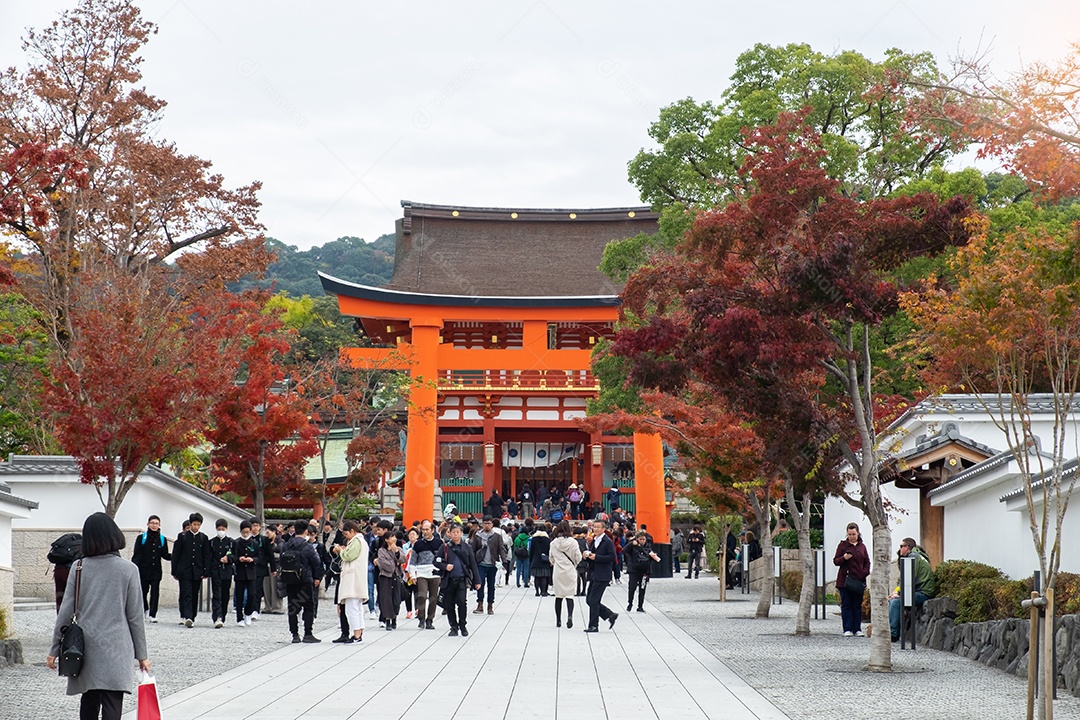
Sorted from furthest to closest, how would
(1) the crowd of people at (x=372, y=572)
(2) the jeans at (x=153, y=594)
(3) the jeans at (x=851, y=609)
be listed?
(2) the jeans at (x=153, y=594)
(3) the jeans at (x=851, y=609)
(1) the crowd of people at (x=372, y=572)

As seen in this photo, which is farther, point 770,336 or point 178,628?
point 178,628

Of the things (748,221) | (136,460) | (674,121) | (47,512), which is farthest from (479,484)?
(748,221)

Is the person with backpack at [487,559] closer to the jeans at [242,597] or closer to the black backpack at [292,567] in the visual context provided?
the jeans at [242,597]

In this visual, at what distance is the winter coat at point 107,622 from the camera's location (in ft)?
22.8

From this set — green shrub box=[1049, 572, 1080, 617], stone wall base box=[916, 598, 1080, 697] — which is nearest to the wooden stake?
stone wall base box=[916, 598, 1080, 697]

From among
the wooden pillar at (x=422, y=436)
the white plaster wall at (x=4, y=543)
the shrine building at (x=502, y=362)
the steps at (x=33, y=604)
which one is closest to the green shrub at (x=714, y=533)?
the shrine building at (x=502, y=362)

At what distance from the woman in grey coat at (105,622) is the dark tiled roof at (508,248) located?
3914 centimetres

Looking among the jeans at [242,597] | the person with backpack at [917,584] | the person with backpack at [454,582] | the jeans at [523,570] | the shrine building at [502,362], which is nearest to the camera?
the person with backpack at [917,584]

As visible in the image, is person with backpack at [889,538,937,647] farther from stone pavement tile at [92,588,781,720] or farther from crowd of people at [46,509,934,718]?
stone pavement tile at [92,588,781,720]

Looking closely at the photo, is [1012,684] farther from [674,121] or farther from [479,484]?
[479,484]

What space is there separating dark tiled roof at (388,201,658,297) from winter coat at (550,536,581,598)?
28.6 m

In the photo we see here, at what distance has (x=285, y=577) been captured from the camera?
15.5 meters

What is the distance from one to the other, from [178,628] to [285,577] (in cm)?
266

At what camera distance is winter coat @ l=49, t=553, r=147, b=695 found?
695cm
